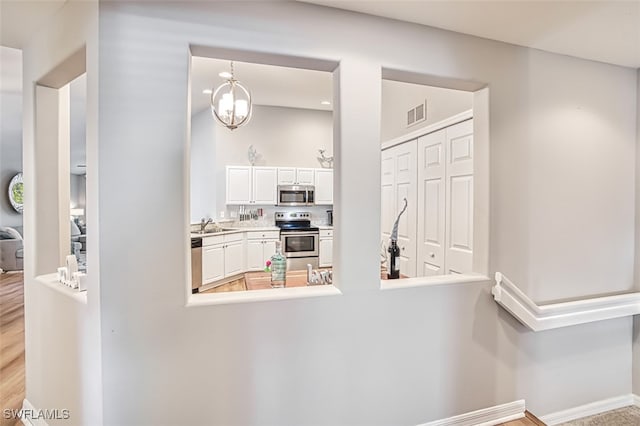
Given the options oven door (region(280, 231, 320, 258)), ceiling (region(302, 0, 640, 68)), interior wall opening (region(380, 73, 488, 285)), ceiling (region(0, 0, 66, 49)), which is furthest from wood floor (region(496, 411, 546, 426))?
oven door (region(280, 231, 320, 258))

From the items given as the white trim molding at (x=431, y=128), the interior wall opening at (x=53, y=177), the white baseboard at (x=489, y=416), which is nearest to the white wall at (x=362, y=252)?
the white baseboard at (x=489, y=416)

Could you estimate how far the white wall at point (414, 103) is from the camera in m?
2.75

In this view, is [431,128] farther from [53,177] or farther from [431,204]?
[53,177]

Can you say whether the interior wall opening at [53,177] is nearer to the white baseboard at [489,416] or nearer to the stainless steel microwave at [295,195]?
the white baseboard at [489,416]

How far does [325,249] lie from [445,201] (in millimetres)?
3373

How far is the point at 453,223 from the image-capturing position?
282 cm

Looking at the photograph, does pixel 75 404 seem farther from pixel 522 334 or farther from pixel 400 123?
pixel 400 123

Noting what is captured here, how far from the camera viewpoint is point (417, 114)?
3.31 m

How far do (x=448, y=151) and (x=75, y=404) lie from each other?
3118mm

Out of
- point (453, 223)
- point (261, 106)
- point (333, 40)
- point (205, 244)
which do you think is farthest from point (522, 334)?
point (261, 106)

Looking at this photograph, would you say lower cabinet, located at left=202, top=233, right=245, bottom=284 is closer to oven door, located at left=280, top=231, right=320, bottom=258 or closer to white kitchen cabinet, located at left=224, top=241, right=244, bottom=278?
white kitchen cabinet, located at left=224, top=241, right=244, bottom=278

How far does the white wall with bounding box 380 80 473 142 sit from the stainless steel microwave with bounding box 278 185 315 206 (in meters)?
2.42

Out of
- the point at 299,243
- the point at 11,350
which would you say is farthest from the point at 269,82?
the point at 11,350

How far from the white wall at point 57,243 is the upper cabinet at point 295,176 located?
4.00m
